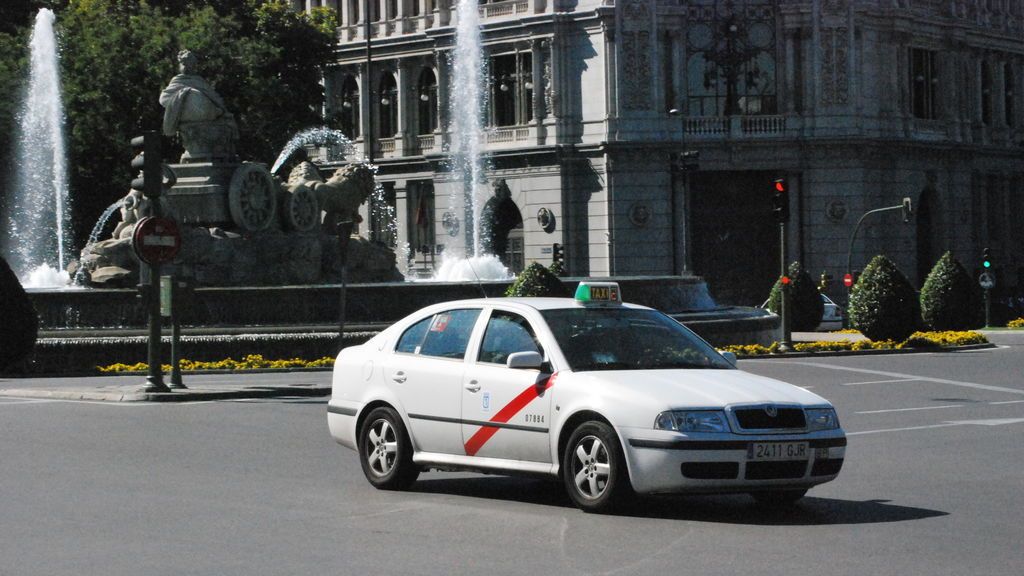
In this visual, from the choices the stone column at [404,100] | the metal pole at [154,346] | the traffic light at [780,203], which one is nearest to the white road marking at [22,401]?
the metal pole at [154,346]

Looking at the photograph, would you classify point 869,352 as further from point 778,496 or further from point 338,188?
point 778,496

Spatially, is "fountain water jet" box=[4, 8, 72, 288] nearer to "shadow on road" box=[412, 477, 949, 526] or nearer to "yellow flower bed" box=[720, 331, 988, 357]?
"yellow flower bed" box=[720, 331, 988, 357]

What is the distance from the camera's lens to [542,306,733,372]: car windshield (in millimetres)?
12883

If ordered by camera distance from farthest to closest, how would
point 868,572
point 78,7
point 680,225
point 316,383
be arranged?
point 680,225 < point 78,7 < point 316,383 < point 868,572

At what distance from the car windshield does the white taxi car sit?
0.01 metres

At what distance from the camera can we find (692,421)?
11859 mm

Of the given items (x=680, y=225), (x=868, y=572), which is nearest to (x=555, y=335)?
(x=868, y=572)

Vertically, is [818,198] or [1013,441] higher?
[818,198]

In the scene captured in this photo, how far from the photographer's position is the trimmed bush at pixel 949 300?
146 feet

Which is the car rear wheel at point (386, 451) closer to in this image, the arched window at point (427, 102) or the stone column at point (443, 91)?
the stone column at point (443, 91)

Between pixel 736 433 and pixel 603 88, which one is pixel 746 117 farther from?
pixel 736 433

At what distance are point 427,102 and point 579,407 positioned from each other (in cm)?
6530

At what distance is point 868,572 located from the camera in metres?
9.77

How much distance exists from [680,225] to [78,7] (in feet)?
74.4
